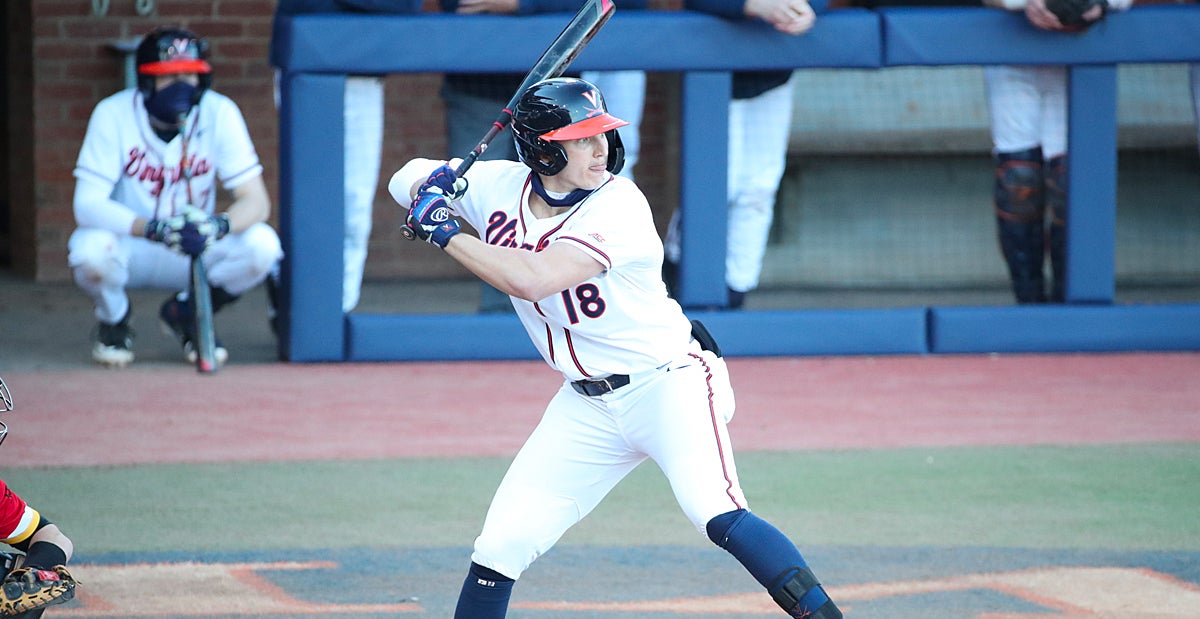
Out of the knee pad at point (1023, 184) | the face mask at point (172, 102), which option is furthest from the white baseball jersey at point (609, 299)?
the knee pad at point (1023, 184)

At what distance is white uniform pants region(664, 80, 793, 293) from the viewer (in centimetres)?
708

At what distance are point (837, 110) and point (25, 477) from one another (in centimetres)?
548

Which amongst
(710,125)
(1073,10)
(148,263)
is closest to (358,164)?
(148,263)

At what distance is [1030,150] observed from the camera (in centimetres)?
715

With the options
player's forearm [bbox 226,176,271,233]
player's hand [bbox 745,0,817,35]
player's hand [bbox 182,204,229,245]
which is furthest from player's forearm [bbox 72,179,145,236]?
player's hand [bbox 745,0,817,35]

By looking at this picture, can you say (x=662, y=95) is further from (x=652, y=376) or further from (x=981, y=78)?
(x=652, y=376)

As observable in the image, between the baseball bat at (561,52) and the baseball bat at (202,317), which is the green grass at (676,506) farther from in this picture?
the baseball bat at (202,317)

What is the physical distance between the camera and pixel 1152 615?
372cm

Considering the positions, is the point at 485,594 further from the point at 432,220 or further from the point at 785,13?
the point at 785,13

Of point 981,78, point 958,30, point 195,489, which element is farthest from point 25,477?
point 981,78

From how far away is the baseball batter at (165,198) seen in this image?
21.5 ft

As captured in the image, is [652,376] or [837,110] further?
[837,110]

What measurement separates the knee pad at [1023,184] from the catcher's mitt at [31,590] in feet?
16.7

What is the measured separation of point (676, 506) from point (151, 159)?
10.3 ft
